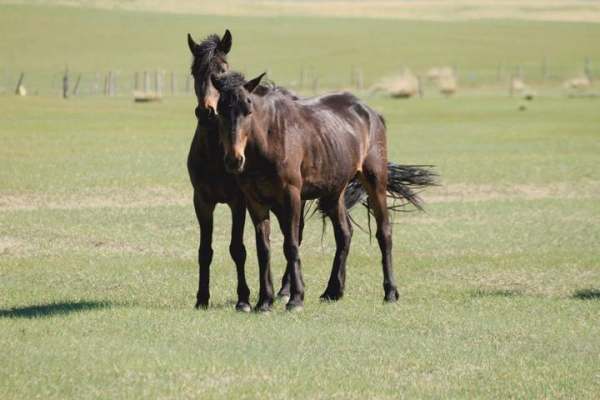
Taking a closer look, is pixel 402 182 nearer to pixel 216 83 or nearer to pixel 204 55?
pixel 204 55

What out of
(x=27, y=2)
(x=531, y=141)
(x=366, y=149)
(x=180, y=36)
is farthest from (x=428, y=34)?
(x=366, y=149)

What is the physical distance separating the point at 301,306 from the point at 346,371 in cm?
279

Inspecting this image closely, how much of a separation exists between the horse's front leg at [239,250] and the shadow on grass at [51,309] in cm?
119

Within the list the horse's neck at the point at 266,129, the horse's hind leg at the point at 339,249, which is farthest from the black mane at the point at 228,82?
the horse's hind leg at the point at 339,249

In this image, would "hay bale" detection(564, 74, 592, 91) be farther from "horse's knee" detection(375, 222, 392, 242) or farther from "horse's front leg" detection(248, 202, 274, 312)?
"horse's front leg" detection(248, 202, 274, 312)

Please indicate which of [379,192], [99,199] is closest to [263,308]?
[379,192]

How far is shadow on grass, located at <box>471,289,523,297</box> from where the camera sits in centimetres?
1281

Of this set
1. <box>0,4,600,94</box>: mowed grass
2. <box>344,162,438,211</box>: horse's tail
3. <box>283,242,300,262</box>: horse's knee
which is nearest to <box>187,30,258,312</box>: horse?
<box>283,242,300,262</box>: horse's knee

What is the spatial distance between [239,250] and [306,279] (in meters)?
2.34

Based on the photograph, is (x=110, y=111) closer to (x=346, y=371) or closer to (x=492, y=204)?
(x=492, y=204)

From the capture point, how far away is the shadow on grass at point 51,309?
10852 mm

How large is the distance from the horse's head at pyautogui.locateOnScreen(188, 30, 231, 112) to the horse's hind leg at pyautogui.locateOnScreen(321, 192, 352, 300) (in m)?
2.23

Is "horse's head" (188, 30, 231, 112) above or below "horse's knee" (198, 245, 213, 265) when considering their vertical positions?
above

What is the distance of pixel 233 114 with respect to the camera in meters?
10.6
